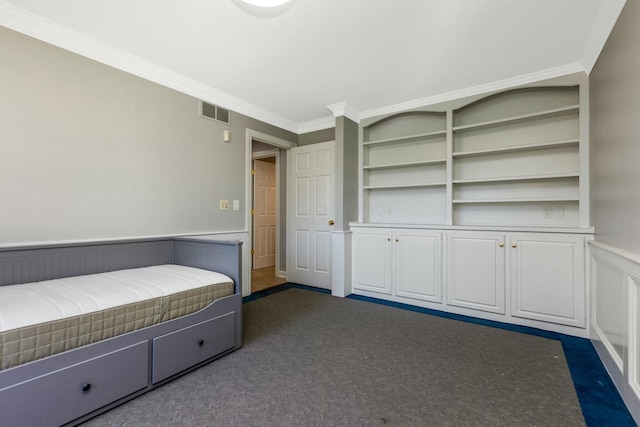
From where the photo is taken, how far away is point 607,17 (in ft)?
6.08

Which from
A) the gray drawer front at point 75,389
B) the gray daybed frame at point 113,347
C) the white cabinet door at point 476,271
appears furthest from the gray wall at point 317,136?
the gray drawer front at point 75,389

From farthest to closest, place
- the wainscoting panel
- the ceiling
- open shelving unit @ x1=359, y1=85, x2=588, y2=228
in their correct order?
open shelving unit @ x1=359, y1=85, x2=588, y2=228 → the ceiling → the wainscoting panel

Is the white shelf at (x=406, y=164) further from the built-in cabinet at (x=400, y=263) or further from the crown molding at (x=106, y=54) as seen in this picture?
the crown molding at (x=106, y=54)

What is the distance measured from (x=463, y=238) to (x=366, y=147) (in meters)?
1.72

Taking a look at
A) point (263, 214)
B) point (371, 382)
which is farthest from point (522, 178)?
point (263, 214)

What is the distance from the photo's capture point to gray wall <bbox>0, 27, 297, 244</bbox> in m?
1.92

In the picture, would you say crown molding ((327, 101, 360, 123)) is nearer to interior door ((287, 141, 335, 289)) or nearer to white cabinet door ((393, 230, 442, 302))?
interior door ((287, 141, 335, 289))

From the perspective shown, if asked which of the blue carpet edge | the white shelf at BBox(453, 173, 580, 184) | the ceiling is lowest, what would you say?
the blue carpet edge

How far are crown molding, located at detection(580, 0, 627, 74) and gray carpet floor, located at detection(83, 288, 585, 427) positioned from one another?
2249 millimetres

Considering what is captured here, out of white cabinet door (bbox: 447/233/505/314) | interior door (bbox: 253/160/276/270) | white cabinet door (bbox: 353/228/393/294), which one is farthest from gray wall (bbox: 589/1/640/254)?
interior door (bbox: 253/160/276/270)

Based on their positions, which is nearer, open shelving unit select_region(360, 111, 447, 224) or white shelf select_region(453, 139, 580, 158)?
white shelf select_region(453, 139, 580, 158)

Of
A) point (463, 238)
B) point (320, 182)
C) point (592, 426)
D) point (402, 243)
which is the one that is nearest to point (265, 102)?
point (320, 182)

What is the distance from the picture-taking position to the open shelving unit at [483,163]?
9.00 feet

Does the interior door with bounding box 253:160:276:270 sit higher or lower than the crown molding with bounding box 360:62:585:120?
lower
